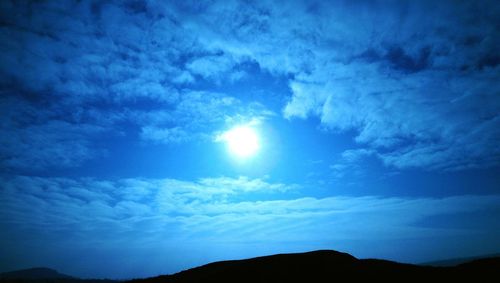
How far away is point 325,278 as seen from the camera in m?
17.8

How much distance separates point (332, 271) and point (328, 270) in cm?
30

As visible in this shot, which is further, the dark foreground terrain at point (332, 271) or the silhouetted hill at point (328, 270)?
the silhouetted hill at point (328, 270)

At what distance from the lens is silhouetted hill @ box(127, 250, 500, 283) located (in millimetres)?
17859

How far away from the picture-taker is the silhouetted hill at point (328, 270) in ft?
58.6

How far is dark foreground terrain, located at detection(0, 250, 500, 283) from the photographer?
17703mm

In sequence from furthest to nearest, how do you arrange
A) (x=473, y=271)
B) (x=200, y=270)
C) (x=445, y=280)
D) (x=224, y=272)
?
1. (x=200, y=270)
2. (x=224, y=272)
3. (x=473, y=271)
4. (x=445, y=280)

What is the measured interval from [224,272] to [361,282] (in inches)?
390

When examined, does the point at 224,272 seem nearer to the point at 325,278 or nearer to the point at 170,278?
the point at 170,278

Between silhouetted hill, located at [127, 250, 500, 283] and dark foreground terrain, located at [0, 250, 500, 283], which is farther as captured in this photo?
silhouetted hill, located at [127, 250, 500, 283]

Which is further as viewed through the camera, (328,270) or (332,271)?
(328,270)

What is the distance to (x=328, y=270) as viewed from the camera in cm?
1922

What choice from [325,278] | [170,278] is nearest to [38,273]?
[170,278]

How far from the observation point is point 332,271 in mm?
19016

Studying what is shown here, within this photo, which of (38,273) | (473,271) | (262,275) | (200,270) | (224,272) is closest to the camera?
(473,271)
